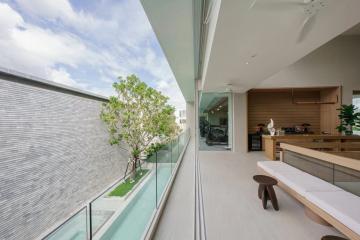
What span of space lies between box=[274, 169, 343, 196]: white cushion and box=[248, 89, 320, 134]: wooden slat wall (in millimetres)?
4989

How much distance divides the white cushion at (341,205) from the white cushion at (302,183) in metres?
0.11

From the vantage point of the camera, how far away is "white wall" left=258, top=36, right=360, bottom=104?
6305 mm

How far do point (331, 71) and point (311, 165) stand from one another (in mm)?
5760

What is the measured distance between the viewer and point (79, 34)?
6082 millimetres

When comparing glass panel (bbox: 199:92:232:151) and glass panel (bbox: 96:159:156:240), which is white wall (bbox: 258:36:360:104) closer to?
glass panel (bbox: 199:92:232:151)

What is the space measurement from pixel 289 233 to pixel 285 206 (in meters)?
0.71

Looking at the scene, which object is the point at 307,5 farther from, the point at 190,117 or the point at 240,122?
the point at 190,117

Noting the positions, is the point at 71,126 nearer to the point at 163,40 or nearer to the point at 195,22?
the point at 163,40

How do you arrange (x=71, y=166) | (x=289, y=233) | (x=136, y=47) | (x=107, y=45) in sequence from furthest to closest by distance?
(x=136, y=47) < (x=107, y=45) < (x=71, y=166) < (x=289, y=233)

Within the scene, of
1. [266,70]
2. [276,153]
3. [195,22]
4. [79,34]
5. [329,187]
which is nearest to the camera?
[329,187]

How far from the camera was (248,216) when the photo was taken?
2336mm

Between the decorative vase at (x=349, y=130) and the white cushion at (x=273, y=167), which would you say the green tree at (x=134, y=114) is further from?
the decorative vase at (x=349, y=130)

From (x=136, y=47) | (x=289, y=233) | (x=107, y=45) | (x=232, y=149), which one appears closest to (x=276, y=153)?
(x=232, y=149)

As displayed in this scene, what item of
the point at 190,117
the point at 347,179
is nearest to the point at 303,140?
the point at 347,179
